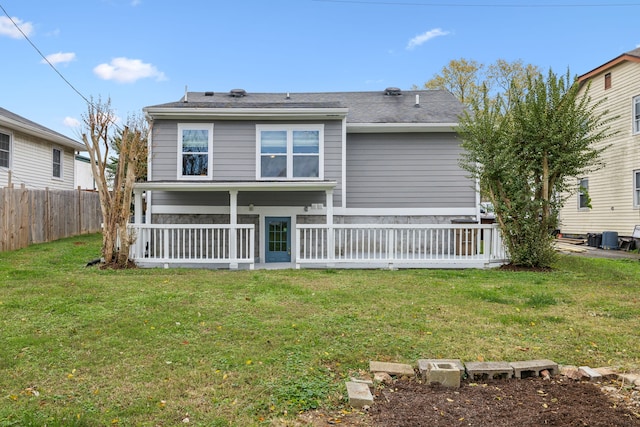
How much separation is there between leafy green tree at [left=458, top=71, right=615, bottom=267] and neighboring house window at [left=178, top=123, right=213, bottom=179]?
655 centimetres

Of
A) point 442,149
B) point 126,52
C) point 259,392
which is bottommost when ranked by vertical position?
point 259,392

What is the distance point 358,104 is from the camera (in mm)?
13594

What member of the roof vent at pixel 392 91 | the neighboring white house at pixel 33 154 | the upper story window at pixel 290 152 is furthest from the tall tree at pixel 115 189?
the roof vent at pixel 392 91

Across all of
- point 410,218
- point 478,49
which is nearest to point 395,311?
point 410,218

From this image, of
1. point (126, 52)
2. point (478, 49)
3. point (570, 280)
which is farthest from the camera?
point (478, 49)

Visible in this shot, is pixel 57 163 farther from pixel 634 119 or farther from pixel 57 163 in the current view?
pixel 634 119

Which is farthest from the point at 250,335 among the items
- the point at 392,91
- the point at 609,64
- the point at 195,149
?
the point at 609,64

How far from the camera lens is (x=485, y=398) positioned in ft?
9.32

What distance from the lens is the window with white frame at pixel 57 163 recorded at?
17.7m

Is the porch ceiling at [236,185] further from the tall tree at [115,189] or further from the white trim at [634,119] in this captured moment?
the white trim at [634,119]

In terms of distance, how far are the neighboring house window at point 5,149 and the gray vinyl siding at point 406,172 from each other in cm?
1214

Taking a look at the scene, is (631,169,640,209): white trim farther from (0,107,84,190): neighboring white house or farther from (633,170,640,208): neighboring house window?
(0,107,84,190): neighboring white house

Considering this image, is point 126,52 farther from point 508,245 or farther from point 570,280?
point 570,280

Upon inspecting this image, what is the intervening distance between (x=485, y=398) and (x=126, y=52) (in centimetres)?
1845
